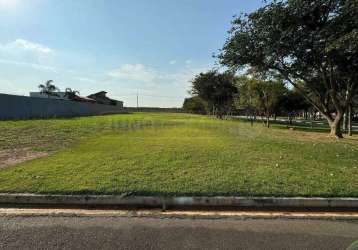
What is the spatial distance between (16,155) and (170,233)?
682cm

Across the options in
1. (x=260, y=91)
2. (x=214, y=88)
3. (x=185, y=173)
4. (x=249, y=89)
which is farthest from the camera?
(x=214, y=88)

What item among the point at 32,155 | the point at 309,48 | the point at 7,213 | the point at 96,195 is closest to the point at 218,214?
the point at 96,195

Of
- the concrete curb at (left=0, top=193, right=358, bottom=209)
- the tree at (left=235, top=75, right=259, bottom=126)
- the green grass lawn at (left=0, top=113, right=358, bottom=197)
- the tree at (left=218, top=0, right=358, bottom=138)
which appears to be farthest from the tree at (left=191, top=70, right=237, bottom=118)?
the concrete curb at (left=0, top=193, right=358, bottom=209)

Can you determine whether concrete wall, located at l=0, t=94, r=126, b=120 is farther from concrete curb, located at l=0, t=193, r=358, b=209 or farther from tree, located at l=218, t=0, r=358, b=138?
concrete curb, located at l=0, t=193, r=358, b=209

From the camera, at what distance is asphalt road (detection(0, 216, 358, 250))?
3.59m

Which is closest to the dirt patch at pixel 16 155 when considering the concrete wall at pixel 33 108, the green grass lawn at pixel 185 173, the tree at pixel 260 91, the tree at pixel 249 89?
the green grass lawn at pixel 185 173

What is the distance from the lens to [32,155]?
8891mm

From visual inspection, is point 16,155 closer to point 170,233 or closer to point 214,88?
point 170,233

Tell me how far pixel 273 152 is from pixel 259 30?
9.42 meters

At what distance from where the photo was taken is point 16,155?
8.84 meters

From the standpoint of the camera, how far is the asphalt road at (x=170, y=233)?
359 centimetres

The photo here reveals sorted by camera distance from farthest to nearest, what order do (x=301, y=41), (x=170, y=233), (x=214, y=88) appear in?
(x=214, y=88) < (x=301, y=41) < (x=170, y=233)

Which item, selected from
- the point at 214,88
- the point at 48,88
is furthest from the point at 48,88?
the point at 214,88

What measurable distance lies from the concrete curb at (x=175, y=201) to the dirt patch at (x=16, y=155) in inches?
111
